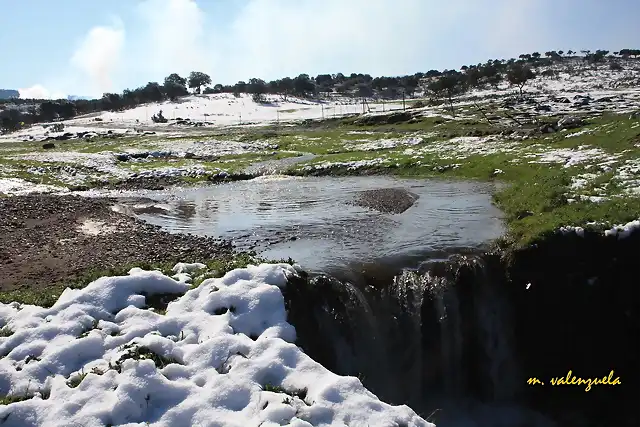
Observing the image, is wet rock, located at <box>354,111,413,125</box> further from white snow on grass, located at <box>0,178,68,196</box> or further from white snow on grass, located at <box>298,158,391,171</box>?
white snow on grass, located at <box>0,178,68,196</box>

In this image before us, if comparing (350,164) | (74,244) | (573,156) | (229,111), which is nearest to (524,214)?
(573,156)

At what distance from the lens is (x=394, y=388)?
13875 millimetres

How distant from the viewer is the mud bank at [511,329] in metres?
14.1

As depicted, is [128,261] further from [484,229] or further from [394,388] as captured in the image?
[484,229]

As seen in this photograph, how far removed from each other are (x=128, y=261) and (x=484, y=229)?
14635mm

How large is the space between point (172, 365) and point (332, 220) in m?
15.4

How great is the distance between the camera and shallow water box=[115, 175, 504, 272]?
18078 mm

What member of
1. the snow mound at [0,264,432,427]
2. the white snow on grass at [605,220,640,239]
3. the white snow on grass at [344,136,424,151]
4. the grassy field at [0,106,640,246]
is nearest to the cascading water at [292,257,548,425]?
the snow mound at [0,264,432,427]

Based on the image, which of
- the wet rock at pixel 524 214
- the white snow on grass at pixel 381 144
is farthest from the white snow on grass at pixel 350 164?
the wet rock at pixel 524 214

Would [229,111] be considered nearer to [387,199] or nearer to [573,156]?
[573,156]

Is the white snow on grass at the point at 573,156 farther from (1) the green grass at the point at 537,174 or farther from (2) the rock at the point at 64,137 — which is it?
(2) the rock at the point at 64,137

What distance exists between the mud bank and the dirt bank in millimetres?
7239

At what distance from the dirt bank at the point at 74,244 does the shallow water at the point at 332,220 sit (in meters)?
2.01

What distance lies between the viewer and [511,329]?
1578cm
